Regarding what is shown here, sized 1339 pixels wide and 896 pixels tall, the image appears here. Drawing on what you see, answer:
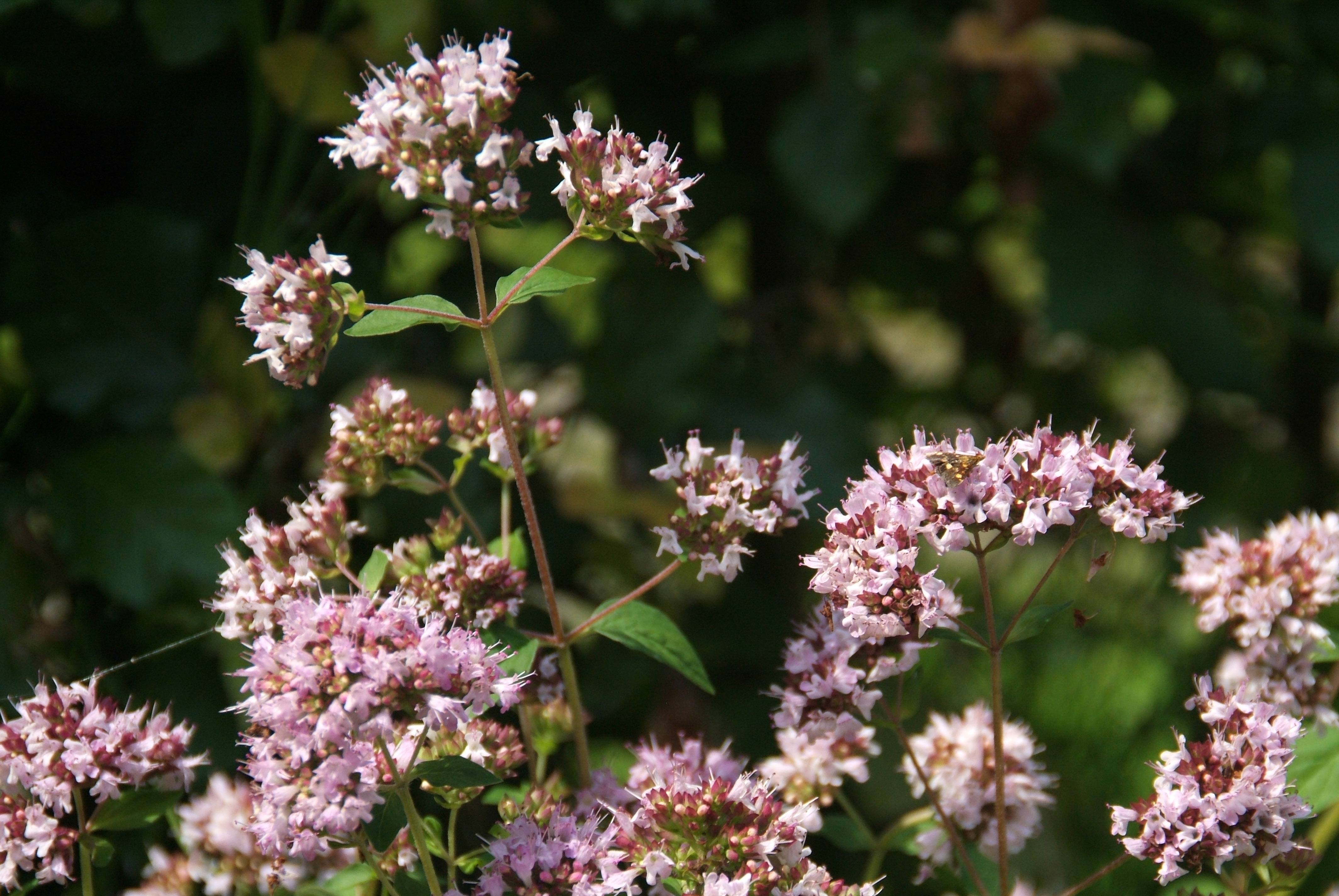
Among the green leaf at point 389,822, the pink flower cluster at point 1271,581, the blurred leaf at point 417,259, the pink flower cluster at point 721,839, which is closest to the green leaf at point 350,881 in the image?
the green leaf at point 389,822

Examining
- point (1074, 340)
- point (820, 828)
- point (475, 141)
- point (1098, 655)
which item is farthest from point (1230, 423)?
point (475, 141)

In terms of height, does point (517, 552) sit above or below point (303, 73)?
below

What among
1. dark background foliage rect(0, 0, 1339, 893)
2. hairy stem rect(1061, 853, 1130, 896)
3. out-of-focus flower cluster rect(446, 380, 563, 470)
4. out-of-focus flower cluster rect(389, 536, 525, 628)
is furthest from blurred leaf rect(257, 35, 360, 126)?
hairy stem rect(1061, 853, 1130, 896)

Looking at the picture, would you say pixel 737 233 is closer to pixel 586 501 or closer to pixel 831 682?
pixel 586 501

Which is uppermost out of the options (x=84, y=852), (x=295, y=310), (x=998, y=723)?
(x=295, y=310)

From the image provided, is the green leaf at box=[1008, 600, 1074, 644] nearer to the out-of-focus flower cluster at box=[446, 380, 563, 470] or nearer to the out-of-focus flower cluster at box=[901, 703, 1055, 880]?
the out-of-focus flower cluster at box=[901, 703, 1055, 880]

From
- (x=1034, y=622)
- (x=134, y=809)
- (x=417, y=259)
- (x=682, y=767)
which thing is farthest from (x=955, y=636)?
Answer: (x=417, y=259)

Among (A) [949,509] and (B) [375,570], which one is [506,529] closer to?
(B) [375,570]
